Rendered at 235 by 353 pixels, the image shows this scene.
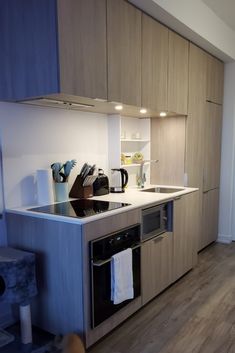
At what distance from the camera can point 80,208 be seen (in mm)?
2219

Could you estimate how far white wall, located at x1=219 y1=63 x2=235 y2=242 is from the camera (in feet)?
13.3

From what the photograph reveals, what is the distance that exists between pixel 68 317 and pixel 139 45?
2145 millimetres

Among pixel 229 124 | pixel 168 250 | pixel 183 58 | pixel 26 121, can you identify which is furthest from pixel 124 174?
pixel 229 124

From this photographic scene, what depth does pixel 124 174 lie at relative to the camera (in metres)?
3.04

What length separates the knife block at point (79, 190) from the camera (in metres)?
2.63

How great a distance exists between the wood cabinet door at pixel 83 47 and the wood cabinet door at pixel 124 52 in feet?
0.26

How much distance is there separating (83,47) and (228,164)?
2921 mm

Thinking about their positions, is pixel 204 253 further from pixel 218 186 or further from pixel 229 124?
pixel 229 124

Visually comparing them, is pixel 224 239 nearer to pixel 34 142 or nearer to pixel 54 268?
pixel 54 268

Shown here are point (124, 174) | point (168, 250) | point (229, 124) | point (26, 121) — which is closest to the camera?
point (26, 121)

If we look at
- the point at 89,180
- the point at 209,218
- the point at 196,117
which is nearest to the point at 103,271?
the point at 89,180

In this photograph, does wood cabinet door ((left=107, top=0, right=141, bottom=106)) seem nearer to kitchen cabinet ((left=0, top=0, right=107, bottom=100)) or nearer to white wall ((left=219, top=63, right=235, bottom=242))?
kitchen cabinet ((left=0, top=0, right=107, bottom=100))

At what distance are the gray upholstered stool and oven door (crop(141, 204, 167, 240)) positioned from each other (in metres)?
0.93

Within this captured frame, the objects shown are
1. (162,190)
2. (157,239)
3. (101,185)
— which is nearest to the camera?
(157,239)
